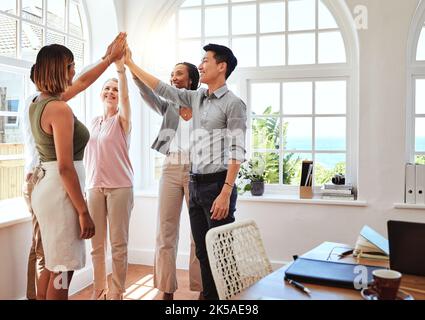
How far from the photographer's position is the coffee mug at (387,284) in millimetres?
1163

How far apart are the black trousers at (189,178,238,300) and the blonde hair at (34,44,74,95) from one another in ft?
3.05

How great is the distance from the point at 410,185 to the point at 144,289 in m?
2.25

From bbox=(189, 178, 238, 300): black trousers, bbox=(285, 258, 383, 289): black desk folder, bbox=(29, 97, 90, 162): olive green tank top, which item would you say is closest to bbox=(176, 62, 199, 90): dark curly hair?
bbox=(189, 178, 238, 300): black trousers

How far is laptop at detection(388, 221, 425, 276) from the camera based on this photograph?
137 cm

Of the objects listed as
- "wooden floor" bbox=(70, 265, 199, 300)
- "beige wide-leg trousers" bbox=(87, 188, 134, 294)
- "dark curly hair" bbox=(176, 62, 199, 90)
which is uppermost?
"dark curly hair" bbox=(176, 62, 199, 90)

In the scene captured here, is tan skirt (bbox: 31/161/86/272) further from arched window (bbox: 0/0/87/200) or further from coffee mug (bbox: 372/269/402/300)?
coffee mug (bbox: 372/269/402/300)

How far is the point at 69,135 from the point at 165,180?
112cm

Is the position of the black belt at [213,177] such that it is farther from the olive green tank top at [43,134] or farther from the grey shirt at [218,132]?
the olive green tank top at [43,134]

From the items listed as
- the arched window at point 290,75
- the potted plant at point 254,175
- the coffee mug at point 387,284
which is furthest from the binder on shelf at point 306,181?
the coffee mug at point 387,284

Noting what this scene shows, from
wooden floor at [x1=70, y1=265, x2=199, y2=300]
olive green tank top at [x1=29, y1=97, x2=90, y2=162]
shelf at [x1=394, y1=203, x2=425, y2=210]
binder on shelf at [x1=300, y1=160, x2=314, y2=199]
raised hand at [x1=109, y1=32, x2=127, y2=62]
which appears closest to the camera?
olive green tank top at [x1=29, y1=97, x2=90, y2=162]

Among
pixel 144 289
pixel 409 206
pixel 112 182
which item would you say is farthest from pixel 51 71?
pixel 409 206

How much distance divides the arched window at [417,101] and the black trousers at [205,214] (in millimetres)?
1937
